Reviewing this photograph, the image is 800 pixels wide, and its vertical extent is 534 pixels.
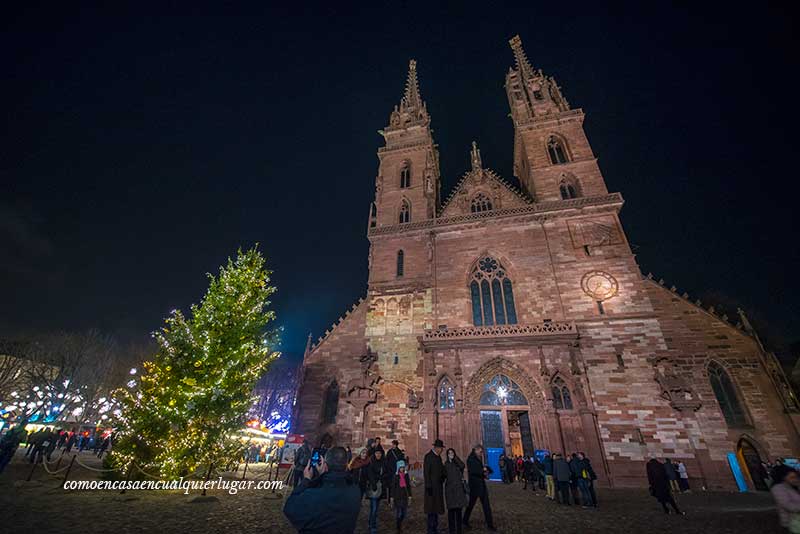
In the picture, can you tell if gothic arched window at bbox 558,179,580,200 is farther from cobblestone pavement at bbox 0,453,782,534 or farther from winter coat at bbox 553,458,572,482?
winter coat at bbox 553,458,572,482

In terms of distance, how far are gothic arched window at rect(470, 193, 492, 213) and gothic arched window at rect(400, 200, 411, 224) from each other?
4.79 metres

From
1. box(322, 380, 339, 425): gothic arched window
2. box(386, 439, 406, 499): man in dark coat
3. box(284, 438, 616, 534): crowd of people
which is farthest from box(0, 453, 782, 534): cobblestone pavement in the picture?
box(322, 380, 339, 425): gothic arched window

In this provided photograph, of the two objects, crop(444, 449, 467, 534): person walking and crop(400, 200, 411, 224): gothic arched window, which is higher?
crop(400, 200, 411, 224): gothic arched window

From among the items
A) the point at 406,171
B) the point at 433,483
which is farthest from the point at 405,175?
the point at 433,483

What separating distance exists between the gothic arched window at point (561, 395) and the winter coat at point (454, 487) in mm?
11635

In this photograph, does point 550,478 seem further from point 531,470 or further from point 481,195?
point 481,195

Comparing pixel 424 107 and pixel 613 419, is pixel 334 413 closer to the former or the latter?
pixel 613 419

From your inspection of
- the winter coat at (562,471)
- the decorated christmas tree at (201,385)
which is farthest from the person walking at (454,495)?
the decorated christmas tree at (201,385)

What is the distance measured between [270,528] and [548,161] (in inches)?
1045

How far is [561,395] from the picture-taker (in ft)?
53.7

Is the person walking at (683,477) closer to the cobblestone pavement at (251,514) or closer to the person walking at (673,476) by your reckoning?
the person walking at (673,476)

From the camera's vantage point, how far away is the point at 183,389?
11430 millimetres

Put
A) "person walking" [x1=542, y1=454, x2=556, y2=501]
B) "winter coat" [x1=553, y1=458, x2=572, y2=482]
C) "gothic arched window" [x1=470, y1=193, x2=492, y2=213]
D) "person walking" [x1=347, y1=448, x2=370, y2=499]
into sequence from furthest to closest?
"gothic arched window" [x1=470, y1=193, x2=492, y2=213]
"person walking" [x1=542, y1=454, x2=556, y2=501]
"winter coat" [x1=553, y1=458, x2=572, y2=482]
"person walking" [x1=347, y1=448, x2=370, y2=499]

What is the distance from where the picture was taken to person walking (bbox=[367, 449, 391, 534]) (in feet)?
22.4
